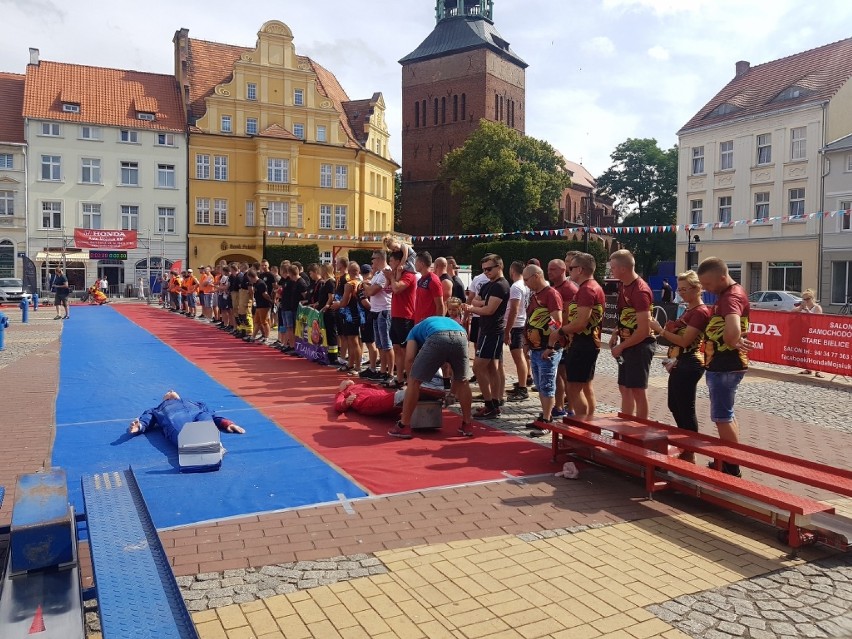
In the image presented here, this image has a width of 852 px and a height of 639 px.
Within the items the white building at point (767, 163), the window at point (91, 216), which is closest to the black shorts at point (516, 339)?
the white building at point (767, 163)

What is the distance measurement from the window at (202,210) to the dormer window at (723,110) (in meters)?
33.6

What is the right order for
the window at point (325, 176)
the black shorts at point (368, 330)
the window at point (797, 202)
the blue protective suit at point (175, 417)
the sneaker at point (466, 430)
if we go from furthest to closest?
the window at point (325, 176) < the window at point (797, 202) < the black shorts at point (368, 330) < the sneaker at point (466, 430) < the blue protective suit at point (175, 417)

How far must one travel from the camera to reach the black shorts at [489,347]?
28.8ft

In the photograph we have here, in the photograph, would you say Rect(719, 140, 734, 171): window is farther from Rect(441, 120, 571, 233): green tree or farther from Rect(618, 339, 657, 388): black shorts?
Rect(618, 339, 657, 388): black shorts

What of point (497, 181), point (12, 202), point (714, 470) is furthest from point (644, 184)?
point (714, 470)

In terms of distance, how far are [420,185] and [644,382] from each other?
66.7 meters

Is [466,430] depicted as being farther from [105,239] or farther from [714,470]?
[105,239]

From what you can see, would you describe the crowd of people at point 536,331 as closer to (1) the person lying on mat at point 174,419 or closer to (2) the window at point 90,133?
(1) the person lying on mat at point 174,419

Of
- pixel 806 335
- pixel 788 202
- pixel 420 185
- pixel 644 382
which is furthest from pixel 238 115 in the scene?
pixel 644 382

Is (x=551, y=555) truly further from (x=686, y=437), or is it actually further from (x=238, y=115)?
(x=238, y=115)

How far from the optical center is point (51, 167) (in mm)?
46125

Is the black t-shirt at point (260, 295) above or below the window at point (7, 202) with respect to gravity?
below

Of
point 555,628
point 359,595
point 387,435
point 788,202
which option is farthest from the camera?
point 788,202

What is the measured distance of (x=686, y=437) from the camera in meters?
6.11
